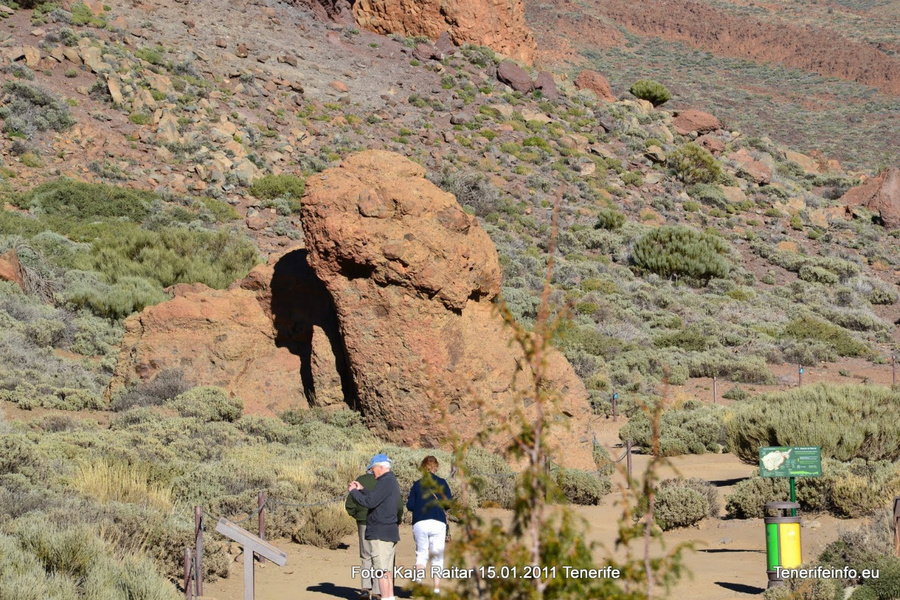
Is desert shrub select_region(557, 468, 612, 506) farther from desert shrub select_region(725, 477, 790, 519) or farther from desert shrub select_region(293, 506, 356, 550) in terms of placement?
desert shrub select_region(293, 506, 356, 550)

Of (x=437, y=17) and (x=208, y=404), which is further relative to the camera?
(x=437, y=17)

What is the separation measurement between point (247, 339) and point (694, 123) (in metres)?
36.4

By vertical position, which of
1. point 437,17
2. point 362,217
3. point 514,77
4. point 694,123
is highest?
point 437,17

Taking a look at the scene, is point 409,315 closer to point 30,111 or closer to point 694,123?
point 30,111

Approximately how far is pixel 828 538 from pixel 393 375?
5.49 meters

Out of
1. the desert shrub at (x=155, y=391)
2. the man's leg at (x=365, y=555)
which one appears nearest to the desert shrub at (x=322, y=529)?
the man's leg at (x=365, y=555)

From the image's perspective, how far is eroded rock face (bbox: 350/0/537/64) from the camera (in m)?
43.2

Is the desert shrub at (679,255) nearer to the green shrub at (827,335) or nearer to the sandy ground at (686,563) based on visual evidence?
the green shrub at (827,335)

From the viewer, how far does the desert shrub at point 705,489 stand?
1082 centimetres

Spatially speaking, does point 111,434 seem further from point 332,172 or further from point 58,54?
point 58,54

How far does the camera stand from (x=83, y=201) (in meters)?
26.5

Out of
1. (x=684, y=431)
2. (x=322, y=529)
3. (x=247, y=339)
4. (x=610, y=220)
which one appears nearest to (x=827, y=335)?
(x=610, y=220)

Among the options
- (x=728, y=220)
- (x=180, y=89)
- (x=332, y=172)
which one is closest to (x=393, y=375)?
(x=332, y=172)

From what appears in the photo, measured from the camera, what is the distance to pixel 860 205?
41906 millimetres
